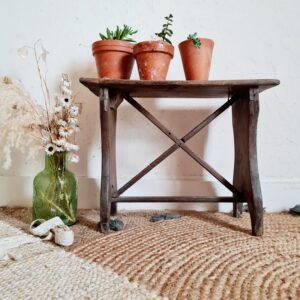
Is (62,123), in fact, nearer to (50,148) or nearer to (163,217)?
(50,148)

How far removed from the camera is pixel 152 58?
30.1 inches

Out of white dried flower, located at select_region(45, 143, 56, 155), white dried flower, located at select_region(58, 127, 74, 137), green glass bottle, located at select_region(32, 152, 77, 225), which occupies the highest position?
white dried flower, located at select_region(58, 127, 74, 137)

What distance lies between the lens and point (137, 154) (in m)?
1.07

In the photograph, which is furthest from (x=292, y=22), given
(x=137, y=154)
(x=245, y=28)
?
(x=137, y=154)

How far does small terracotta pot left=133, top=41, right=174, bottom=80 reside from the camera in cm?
76

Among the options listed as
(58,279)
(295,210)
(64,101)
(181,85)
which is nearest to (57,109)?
(64,101)

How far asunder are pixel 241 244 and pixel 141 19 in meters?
0.86

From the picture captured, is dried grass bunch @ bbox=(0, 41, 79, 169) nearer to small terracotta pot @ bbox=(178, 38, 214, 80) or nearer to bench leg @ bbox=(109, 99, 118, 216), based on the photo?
bench leg @ bbox=(109, 99, 118, 216)

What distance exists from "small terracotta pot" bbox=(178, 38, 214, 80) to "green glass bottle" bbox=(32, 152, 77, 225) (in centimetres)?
45

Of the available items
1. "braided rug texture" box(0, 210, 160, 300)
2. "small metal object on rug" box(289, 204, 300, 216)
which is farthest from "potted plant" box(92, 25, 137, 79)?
"small metal object on rug" box(289, 204, 300, 216)

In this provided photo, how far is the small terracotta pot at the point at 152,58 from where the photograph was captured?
758 millimetres

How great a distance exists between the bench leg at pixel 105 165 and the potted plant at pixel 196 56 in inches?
9.9

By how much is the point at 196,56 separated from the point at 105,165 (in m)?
0.40

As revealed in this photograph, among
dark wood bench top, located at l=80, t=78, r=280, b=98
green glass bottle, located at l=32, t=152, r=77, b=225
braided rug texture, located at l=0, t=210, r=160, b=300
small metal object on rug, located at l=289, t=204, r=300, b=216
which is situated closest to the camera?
braided rug texture, located at l=0, t=210, r=160, b=300
